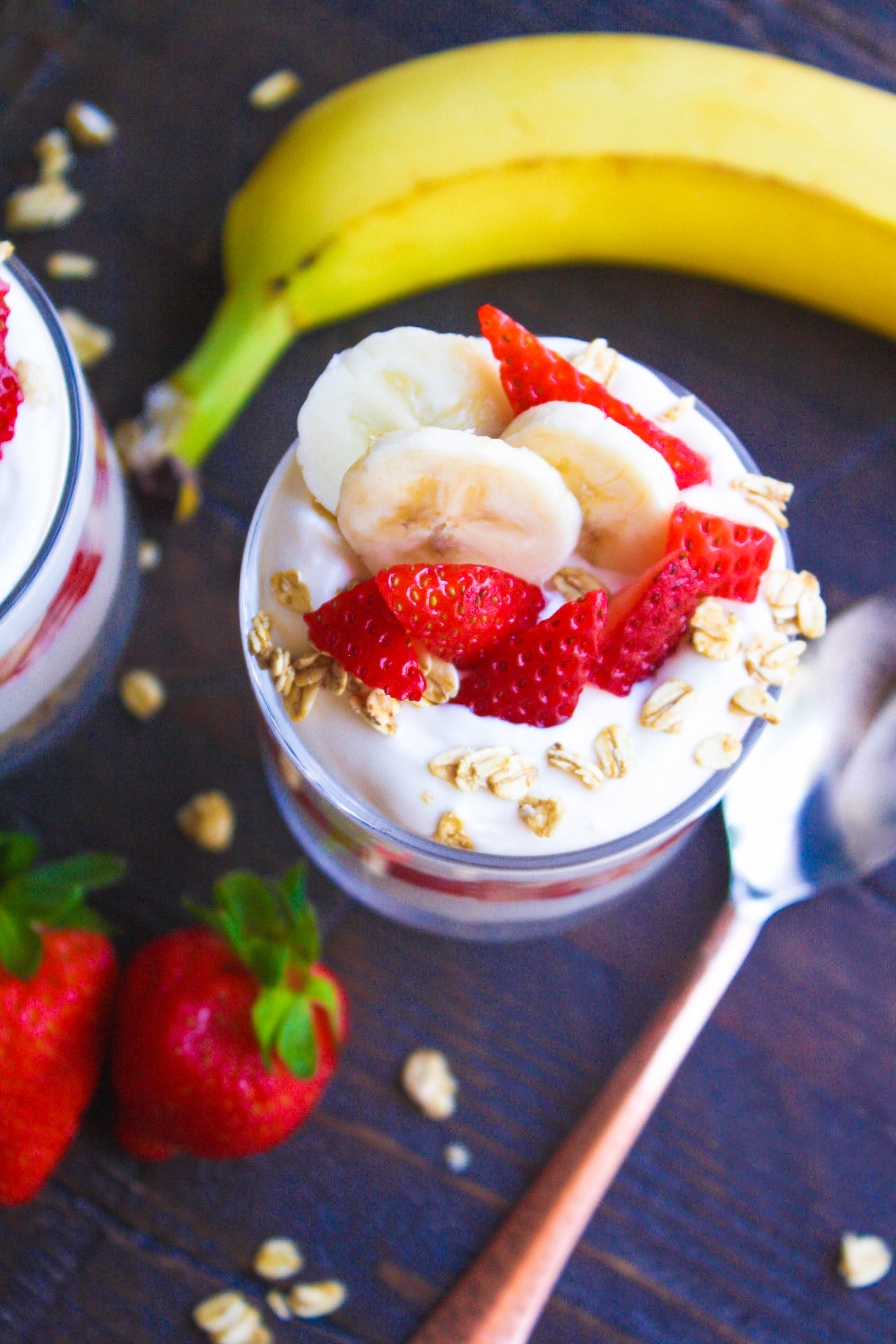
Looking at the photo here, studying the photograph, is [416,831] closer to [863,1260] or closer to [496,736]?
[496,736]

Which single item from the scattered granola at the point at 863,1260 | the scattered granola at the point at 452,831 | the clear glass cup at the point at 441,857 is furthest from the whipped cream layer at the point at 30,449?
the scattered granola at the point at 863,1260

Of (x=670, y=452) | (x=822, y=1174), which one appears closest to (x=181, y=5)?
(x=670, y=452)

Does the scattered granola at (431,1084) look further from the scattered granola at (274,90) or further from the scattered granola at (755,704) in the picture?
the scattered granola at (274,90)

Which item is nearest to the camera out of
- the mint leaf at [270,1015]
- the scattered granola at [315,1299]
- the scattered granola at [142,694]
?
the mint leaf at [270,1015]

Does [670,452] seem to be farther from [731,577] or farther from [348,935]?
[348,935]

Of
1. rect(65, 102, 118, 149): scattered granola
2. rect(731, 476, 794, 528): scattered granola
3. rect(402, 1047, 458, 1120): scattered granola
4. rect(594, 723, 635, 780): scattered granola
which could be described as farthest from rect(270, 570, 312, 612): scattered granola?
rect(65, 102, 118, 149): scattered granola
